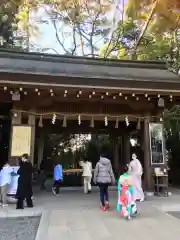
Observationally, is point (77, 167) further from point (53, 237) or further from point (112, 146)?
point (53, 237)

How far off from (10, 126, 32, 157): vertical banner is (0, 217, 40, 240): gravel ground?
2711 mm

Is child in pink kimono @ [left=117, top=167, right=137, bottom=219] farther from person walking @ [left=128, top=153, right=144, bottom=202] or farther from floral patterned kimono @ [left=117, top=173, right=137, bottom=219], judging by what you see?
person walking @ [left=128, top=153, right=144, bottom=202]

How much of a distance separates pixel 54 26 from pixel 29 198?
718 inches

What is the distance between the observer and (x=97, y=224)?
5.34m

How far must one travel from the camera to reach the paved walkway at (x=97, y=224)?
A: 182 inches

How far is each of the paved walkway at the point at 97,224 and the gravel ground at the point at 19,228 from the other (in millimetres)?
224

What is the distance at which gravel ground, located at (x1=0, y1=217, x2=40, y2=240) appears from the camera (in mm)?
4953

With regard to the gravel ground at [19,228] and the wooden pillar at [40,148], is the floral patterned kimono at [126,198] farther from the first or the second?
the wooden pillar at [40,148]

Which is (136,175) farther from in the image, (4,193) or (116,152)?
(116,152)

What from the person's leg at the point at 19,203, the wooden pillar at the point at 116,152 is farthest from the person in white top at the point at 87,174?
the person's leg at the point at 19,203

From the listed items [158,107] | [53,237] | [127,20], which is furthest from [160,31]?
[53,237]

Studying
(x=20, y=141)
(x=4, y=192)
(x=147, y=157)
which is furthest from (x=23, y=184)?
(x=147, y=157)

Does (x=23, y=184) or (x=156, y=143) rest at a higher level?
(x=156, y=143)

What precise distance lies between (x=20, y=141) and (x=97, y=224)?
14.4 feet
